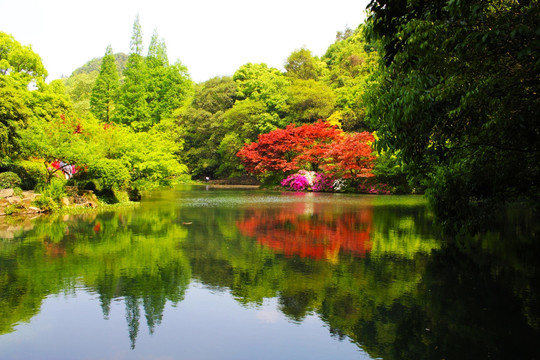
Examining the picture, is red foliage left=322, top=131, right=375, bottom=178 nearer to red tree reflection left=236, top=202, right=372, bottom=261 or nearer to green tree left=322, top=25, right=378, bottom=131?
green tree left=322, top=25, right=378, bottom=131

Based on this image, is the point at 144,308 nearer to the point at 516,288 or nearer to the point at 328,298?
the point at 328,298

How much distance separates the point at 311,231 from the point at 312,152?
18996 mm

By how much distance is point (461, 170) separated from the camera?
7.44 metres

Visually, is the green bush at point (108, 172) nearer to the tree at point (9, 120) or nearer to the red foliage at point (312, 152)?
the tree at point (9, 120)

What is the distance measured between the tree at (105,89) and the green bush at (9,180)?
32943 mm

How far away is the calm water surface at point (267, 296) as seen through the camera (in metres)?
3.87

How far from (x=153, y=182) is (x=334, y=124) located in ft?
51.8

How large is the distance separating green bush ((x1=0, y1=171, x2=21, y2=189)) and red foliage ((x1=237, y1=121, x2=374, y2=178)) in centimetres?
1721

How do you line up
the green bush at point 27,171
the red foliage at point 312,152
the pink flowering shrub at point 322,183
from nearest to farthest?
the green bush at point 27,171, the red foliage at point 312,152, the pink flowering shrub at point 322,183

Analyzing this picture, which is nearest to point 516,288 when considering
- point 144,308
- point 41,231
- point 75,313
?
point 144,308

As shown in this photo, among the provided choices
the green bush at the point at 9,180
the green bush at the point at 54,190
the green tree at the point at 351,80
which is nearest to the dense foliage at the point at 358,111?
the green tree at the point at 351,80

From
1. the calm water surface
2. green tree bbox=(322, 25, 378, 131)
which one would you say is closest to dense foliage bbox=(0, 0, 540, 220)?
green tree bbox=(322, 25, 378, 131)

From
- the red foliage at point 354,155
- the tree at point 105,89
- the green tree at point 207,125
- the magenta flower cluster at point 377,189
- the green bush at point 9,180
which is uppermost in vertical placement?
the tree at point 105,89

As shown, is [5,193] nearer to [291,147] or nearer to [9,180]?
[9,180]
